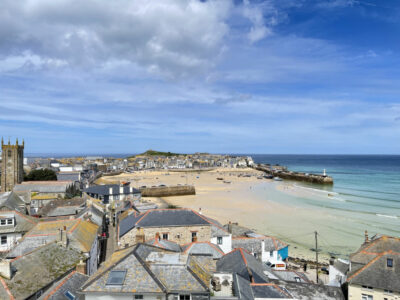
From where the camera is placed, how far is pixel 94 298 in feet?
34.8

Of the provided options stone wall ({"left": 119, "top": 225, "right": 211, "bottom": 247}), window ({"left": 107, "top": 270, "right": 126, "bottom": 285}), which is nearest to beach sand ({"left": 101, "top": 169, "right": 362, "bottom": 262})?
stone wall ({"left": 119, "top": 225, "right": 211, "bottom": 247})

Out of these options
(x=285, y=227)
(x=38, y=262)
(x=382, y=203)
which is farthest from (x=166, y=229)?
(x=382, y=203)

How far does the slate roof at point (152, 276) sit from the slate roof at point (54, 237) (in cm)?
793

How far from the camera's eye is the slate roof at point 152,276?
1058 cm

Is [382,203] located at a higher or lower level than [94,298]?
lower

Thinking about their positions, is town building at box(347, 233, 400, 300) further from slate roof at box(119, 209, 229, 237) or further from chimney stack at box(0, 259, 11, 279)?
chimney stack at box(0, 259, 11, 279)

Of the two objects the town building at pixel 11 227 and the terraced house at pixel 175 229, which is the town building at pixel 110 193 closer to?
the town building at pixel 11 227

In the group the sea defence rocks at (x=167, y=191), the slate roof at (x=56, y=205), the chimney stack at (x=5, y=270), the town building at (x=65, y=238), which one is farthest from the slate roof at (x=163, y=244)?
the sea defence rocks at (x=167, y=191)

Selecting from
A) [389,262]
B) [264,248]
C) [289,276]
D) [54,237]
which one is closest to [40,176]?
[54,237]

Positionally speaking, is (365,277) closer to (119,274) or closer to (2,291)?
(119,274)

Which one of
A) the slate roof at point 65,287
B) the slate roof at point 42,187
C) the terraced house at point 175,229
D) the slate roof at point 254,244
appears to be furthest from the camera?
the slate roof at point 42,187

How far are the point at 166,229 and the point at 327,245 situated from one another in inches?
751

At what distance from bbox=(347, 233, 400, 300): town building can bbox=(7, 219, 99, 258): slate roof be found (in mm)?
15611

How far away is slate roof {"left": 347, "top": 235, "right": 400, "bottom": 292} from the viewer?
559 inches
